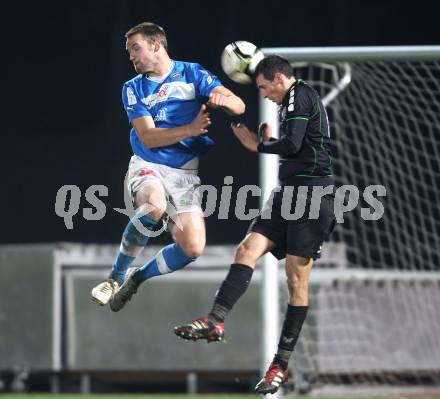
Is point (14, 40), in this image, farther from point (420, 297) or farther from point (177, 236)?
point (177, 236)

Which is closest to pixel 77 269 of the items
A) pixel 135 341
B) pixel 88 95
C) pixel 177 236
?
pixel 135 341

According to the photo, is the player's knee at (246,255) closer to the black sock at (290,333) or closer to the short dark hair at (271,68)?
the black sock at (290,333)

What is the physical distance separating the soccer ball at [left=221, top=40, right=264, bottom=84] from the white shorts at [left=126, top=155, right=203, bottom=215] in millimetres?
580

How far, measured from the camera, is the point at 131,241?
211 inches

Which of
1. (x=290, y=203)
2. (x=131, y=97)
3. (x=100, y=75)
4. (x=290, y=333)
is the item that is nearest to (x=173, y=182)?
(x=131, y=97)

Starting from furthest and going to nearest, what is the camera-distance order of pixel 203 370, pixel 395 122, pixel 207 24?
pixel 207 24 → pixel 395 122 → pixel 203 370

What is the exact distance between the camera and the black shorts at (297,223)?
16.4 ft

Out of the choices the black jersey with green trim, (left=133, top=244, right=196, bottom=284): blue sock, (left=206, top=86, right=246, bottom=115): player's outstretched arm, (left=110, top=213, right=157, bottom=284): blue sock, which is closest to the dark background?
(left=110, top=213, right=157, bottom=284): blue sock

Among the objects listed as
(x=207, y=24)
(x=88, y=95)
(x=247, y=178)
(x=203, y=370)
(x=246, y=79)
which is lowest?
(x=203, y=370)

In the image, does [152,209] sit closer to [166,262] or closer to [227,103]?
[166,262]

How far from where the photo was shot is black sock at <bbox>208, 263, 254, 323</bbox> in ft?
15.9

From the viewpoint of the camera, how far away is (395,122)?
31.9 feet

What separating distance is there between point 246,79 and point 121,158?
5243 millimetres

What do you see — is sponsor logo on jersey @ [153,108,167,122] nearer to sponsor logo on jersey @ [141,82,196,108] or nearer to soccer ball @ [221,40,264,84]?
sponsor logo on jersey @ [141,82,196,108]
